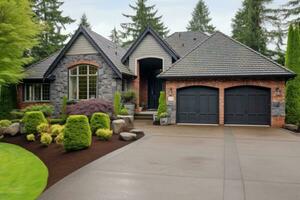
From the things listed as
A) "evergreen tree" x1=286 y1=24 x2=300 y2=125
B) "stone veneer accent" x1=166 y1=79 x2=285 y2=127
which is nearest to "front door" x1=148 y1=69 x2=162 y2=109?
"stone veneer accent" x1=166 y1=79 x2=285 y2=127

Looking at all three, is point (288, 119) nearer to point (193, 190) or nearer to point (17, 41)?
point (193, 190)

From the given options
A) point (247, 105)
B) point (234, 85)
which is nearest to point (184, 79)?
point (234, 85)

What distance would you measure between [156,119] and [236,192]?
1114 centimetres

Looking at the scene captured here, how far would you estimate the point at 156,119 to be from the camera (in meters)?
15.9

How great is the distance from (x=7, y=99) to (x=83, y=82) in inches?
222

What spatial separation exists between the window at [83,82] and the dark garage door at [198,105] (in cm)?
596

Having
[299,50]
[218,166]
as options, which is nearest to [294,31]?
[299,50]

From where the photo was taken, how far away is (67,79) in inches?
739

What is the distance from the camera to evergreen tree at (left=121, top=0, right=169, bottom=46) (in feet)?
134

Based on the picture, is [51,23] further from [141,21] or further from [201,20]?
[201,20]

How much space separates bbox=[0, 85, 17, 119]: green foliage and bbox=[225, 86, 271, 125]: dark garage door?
14451 millimetres

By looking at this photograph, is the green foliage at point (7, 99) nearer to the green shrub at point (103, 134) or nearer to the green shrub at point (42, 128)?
the green shrub at point (42, 128)

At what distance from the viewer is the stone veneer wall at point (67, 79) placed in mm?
17828

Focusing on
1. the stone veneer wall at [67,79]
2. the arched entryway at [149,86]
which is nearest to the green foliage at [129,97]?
the stone veneer wall at [67,79]
